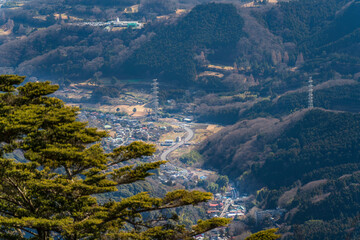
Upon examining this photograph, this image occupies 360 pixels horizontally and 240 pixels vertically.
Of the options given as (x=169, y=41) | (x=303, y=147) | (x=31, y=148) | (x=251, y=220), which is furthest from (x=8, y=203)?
(x=169, y=41)

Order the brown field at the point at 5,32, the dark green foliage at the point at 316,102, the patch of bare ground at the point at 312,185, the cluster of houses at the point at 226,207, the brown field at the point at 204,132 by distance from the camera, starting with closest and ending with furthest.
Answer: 1. the cluster of houses at the point at 226,207
2. the patch of bare ground at the point at 312,185
3. the brown field at the point at 204,132
4. the dark green foliage at the point at 316,102
5. the brown field at the point at 5,32

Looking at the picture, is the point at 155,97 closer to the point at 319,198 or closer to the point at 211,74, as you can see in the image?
the point at 211,74

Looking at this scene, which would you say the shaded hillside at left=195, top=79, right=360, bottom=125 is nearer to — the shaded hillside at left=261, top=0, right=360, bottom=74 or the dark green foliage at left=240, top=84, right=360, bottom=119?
the dark green foliage at left=240, top=84, right=360, bottom=119

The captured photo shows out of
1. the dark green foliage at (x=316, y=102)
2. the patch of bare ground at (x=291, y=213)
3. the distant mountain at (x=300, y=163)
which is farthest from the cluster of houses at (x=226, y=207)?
the dark green foliage at (x=316, y=102)

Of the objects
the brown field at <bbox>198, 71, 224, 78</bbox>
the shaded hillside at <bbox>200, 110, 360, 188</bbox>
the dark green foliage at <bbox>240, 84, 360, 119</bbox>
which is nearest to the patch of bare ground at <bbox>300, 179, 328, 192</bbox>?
the shaded hillside at <bbox>200, 110, 360, 188</bbox>

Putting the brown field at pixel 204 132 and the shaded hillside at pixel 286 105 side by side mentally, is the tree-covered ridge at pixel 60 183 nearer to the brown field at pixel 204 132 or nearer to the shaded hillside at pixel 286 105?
the brown field at pixel 204 132

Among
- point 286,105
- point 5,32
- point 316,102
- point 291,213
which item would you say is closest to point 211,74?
point 286,105
